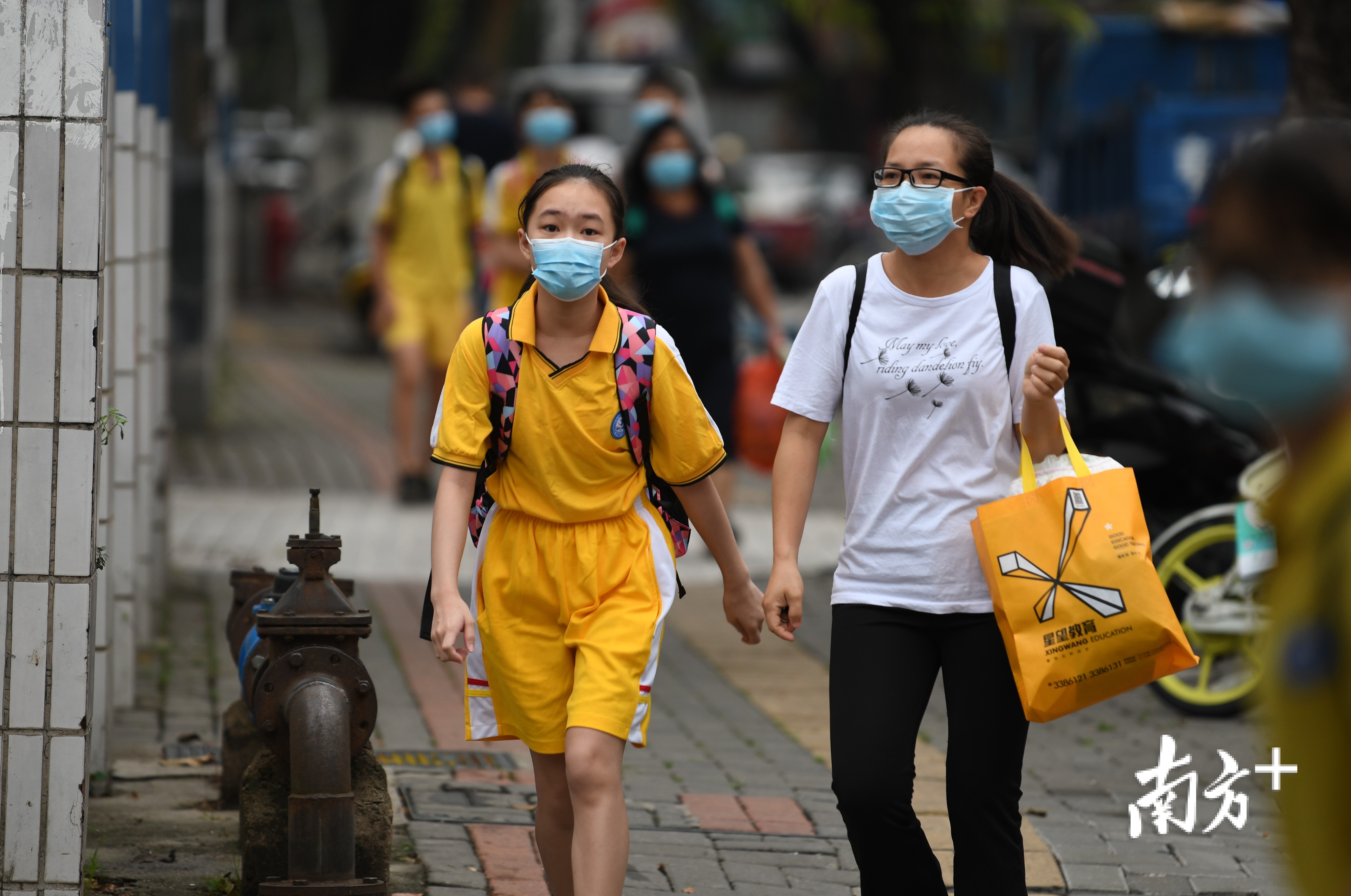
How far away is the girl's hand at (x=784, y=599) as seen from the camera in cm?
369

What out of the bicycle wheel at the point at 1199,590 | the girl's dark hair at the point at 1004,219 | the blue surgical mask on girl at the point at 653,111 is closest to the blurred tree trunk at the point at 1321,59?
the bicycle wheel at the point at 1199,590

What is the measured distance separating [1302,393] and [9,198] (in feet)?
9.38

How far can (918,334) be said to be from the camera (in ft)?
12.2

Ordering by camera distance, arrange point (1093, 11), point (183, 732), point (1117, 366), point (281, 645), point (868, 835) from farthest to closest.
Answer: point (1093, 11) < point (1117, 366) < point (183, 732) < point (281, 645) < point (868, 835)

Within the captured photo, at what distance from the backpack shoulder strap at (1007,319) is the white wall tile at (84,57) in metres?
1.87

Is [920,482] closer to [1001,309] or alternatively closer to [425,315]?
[1001,309]

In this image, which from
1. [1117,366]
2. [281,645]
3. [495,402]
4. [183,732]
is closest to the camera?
[495,402]

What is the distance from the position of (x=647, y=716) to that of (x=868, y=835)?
1.65 ft

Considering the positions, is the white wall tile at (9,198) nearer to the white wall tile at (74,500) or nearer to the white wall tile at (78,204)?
the white wall tile at (78,204)

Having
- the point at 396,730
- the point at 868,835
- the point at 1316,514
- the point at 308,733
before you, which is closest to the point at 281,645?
the point at 308,733

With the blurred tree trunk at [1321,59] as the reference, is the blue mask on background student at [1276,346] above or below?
below

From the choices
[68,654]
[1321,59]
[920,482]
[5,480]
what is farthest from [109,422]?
[1321,59]

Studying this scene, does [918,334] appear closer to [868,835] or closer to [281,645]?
[868,835]

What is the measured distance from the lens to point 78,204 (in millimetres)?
3775
